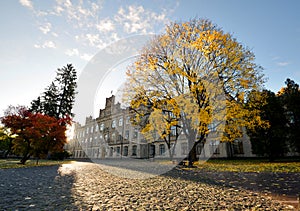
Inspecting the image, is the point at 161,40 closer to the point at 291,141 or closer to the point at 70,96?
the point at 291,141

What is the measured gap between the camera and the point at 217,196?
5.04 metres

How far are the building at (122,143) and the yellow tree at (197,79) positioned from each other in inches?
461

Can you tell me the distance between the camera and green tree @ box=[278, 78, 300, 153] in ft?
71.5

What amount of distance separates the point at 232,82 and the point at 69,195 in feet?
42.5

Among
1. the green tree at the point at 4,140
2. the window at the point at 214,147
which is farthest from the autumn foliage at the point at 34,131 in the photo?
the window at the point at 214,147

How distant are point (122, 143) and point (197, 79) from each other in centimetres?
3662

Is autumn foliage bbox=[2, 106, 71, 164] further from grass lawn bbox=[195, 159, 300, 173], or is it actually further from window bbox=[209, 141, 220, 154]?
window bbox=[209, 141, 220, 154]

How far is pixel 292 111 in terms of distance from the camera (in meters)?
22.4

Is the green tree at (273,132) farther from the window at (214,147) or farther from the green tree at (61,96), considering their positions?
the green tree at (61,96)

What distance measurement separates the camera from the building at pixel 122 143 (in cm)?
3130

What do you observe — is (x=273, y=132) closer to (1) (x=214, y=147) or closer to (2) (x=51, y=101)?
(1) (x=214, y=147)

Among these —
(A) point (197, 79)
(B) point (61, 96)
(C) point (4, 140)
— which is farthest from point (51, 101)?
(A) point (197, 79)

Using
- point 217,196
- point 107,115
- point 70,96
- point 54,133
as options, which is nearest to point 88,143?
point 107,115

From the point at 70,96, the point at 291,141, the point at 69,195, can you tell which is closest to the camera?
the point at 69,195
